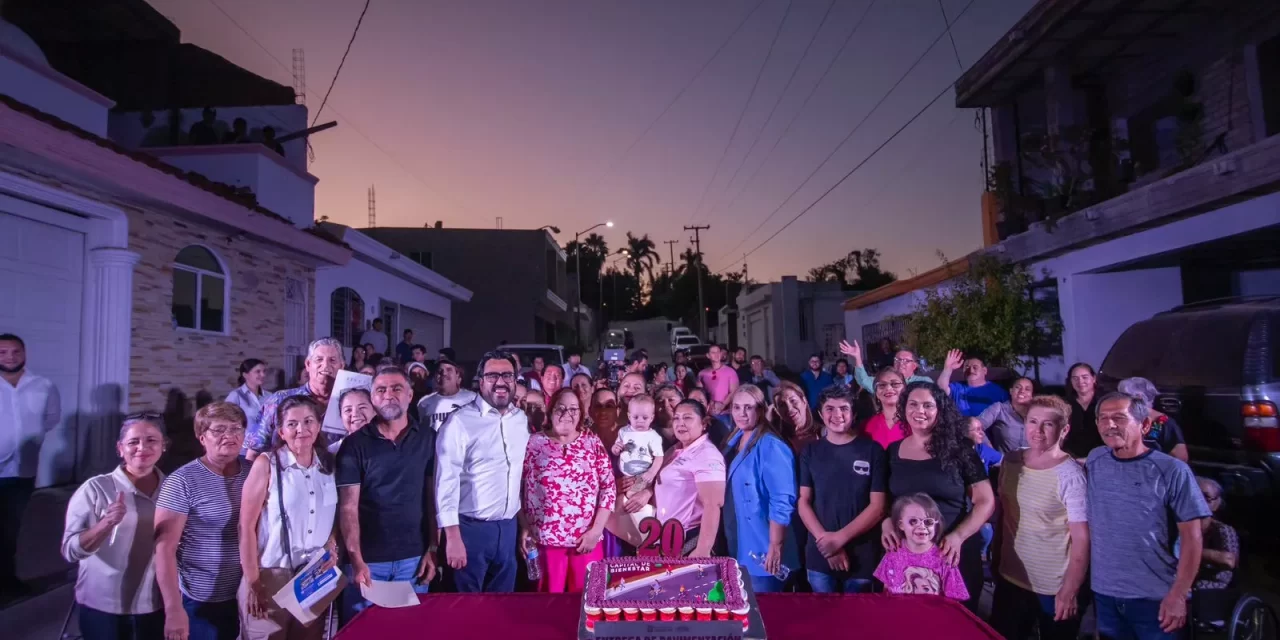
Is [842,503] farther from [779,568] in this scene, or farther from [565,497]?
[565,497]

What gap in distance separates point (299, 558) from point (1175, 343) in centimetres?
702

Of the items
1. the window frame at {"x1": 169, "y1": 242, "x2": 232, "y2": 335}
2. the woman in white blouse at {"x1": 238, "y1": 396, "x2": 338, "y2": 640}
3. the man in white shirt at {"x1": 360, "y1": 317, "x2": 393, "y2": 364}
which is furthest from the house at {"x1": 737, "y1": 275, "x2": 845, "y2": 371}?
the woman in white blouse at {"x1": 238, "y1": 396, "x2": 338, "y2": 640}

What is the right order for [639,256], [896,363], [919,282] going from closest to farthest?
[896,363] → [919,282] → [639,256]

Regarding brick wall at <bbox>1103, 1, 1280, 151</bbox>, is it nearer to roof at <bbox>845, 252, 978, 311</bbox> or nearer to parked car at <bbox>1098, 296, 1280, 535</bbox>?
roof at <bbox>845, 252, 978, 311</bbox>

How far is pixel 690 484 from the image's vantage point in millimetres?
4551

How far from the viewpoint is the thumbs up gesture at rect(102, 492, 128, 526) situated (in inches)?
124

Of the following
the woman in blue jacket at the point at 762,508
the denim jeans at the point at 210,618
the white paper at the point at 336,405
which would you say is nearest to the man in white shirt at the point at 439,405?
the white paper at the point at 336,405

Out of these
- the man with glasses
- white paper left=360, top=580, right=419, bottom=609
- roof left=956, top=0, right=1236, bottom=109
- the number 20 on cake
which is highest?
roof left=956, top=0, right=1236, bottom=109

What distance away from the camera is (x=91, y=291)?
25.3 feet

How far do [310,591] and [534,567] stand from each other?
178 cm

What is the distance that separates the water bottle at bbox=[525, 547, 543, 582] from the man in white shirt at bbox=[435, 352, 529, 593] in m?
0.16

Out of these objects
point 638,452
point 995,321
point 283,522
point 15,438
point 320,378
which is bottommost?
point 283,522

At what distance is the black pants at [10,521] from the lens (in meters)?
4.86

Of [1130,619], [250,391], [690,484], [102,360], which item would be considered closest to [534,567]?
[690,484]
